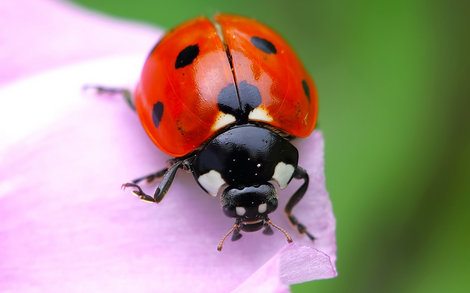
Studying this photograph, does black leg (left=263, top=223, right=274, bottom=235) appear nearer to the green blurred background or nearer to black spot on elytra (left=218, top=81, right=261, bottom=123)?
black spot on elytra (left=218, top=81, right=261, bottom=123)

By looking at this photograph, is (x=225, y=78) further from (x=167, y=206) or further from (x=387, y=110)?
(x=387, y=110)

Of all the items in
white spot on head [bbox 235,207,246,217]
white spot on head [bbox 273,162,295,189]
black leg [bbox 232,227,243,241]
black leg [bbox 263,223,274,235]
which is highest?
white spot on head [bbox 273,162,295,189]

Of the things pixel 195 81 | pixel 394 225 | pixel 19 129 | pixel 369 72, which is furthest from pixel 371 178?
pixel 19 129

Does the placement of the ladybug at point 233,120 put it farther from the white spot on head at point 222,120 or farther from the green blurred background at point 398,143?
the green blurred background at point 398,143

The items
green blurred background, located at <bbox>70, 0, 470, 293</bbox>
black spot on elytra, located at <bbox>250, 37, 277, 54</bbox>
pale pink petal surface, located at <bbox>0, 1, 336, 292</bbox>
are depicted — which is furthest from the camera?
green blurred background, located at <bbox>70, 0, 470, 293</bbox>

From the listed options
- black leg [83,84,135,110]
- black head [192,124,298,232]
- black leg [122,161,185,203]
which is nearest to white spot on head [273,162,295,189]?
black head [192,124,298,232]

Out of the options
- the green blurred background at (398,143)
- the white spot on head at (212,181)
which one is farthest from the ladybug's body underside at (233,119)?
the green blurred background at (398,143)

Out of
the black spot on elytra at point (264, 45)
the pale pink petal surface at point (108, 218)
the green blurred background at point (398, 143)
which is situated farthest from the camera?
the green blurred background at point (398, 143)
